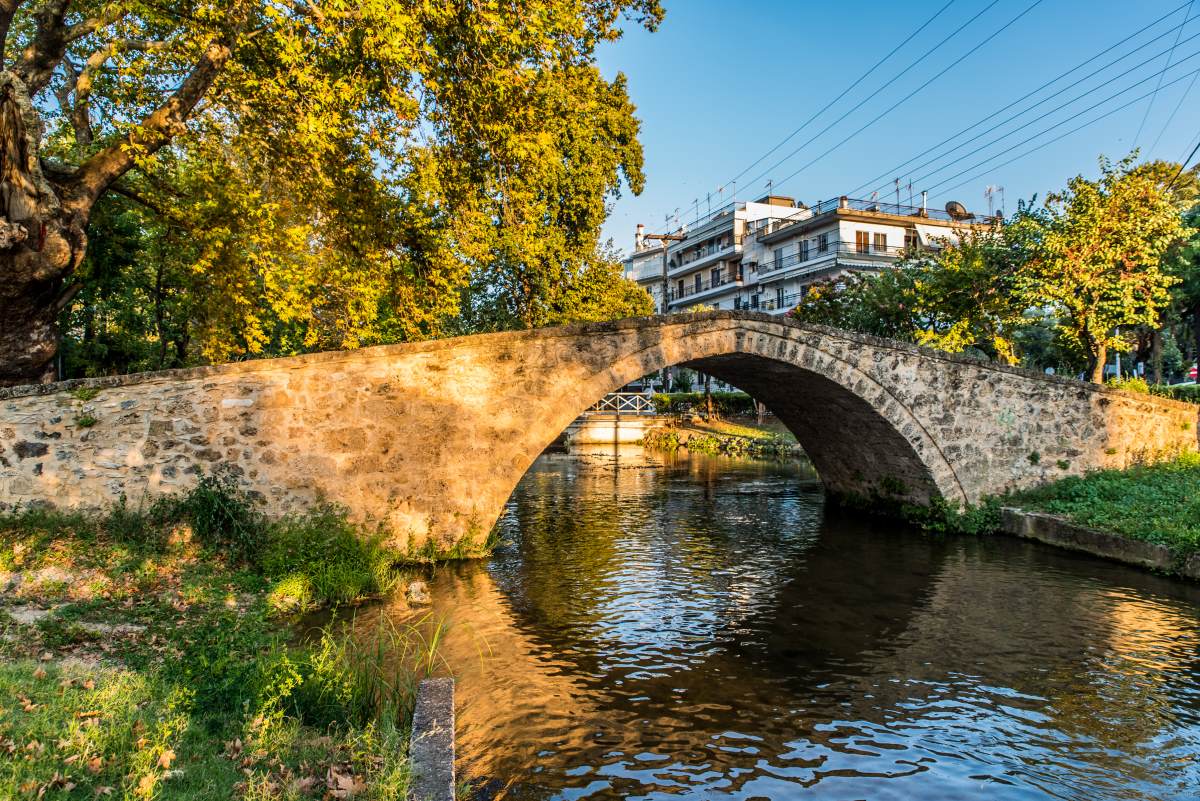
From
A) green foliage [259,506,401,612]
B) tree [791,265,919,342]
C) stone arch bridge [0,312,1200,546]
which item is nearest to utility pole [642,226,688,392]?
tree [791,265,919,342]

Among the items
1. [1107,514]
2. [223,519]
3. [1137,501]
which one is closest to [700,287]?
[1137,501]

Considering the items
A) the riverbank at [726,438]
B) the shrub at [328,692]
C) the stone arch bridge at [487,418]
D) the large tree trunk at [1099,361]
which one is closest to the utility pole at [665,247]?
the riverbank at [726,438]

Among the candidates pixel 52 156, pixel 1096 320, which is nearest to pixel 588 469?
pixel 1096 320

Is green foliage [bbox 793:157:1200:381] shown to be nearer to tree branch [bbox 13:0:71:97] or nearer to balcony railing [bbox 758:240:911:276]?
balcony railing [bbox 758:240:911:276]

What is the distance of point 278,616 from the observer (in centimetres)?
855

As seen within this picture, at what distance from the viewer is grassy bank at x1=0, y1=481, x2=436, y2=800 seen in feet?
12.8

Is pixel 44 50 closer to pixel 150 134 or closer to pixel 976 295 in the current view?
pixel 150 134

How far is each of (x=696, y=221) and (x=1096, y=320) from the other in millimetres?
46078

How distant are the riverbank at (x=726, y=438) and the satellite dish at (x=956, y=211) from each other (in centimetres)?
1979

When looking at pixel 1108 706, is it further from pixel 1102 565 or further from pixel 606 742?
pixel 1102 565

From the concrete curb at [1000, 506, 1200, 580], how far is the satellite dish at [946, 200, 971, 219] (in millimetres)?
35995

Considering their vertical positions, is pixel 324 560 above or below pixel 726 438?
below

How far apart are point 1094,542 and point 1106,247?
862 centimetres

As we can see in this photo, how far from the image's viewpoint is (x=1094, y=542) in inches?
495
